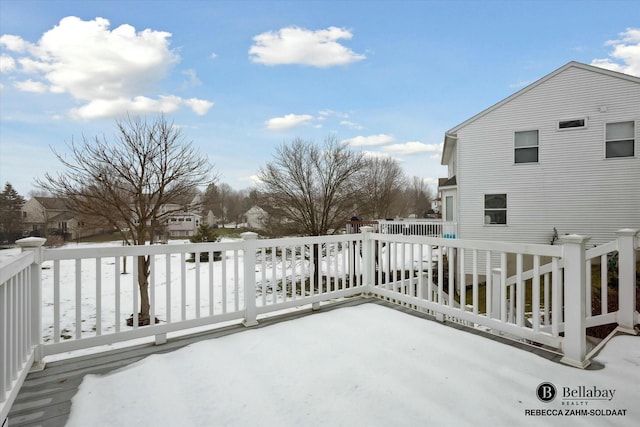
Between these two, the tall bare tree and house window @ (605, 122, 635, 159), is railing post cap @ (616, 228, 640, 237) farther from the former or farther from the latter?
the tall bare tree

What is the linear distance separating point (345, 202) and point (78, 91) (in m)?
10.8

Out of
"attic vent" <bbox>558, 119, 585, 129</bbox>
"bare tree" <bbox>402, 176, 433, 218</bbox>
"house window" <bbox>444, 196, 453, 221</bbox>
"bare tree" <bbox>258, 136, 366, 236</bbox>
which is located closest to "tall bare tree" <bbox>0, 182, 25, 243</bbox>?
"bare tree" <bbox>258, 136, 366, 236</bbox>

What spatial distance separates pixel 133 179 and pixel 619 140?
13.4m

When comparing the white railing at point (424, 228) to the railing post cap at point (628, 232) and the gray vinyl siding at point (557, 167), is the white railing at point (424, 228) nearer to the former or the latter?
the gray vinyl siding at point (557, 167)

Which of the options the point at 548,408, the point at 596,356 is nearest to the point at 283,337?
the point at 548,408

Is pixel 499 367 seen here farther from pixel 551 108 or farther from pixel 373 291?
pixel 551 108

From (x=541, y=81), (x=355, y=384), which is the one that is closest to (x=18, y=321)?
(x=355, y=384)

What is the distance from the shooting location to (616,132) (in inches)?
352

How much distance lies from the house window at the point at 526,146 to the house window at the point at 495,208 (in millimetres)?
1243

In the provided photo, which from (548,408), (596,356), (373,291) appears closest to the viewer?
(548,408)

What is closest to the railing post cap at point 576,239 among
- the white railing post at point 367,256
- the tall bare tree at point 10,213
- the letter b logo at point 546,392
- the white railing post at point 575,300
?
the white railing post at point 575,300

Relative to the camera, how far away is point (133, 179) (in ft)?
29.3

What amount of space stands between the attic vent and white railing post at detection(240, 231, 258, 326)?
33.6ft

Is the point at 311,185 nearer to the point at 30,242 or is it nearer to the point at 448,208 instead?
the point at 448,208
